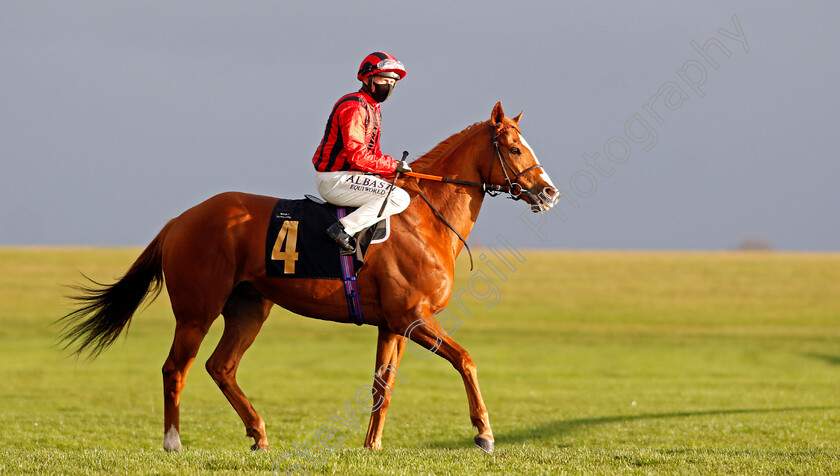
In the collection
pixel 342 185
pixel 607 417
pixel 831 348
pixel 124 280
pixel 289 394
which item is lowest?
pixel 831 348

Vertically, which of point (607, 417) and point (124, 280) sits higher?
point (124, 280)

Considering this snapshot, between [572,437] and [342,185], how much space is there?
195 inches

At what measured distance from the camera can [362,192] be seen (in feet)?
23.2

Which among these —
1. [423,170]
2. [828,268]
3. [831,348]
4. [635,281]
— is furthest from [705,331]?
[423,170]

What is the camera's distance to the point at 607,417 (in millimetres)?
12414

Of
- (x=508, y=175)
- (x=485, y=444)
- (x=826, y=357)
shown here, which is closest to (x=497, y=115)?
(x=508, y=175)

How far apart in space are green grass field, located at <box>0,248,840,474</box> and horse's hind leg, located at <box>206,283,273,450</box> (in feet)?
1.90

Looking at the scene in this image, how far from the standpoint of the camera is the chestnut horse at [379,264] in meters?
6.98

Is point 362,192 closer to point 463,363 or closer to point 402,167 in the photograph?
point 402,167

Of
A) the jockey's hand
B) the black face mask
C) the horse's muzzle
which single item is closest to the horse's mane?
the jockey's hand

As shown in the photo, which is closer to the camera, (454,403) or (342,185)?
(342,185)

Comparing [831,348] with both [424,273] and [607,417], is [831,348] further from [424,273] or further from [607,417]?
[424,273]

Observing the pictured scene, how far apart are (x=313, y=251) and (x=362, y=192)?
0.65 meters

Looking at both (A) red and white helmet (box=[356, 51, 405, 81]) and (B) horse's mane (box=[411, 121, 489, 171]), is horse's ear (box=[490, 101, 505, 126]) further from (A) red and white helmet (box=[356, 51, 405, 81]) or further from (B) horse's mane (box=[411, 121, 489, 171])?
(A) red and white helmet (box=[356, 51, 405, 81])
